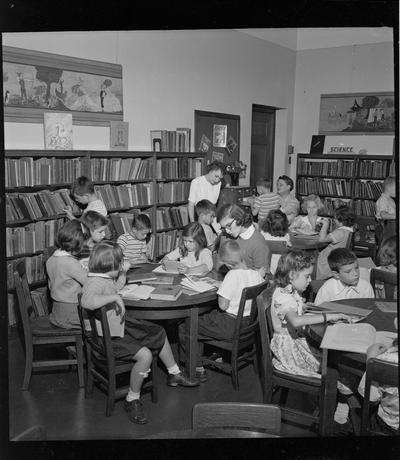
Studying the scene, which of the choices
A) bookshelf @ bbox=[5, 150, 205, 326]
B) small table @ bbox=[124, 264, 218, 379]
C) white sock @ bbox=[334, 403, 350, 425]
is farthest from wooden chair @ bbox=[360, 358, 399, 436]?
bookshelf @ bbox=[5, 150, 205, 326]

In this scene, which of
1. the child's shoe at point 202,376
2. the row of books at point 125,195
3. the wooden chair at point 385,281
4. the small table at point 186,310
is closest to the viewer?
the small table at point 186,310

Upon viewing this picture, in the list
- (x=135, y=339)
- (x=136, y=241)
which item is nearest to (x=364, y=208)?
(x=136, y=241)

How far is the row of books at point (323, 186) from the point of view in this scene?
7590mm

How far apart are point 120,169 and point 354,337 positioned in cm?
369

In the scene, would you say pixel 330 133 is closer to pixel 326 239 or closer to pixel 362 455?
pixel 326 239

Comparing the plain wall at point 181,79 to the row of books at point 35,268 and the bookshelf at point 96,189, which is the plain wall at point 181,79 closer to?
the bookshelf at point 96,189

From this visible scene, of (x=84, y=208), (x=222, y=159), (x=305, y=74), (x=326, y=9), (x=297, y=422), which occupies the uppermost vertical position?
(x=305, y=74)

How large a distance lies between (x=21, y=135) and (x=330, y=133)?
529 centimetres

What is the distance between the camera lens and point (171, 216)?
6062 millimetres

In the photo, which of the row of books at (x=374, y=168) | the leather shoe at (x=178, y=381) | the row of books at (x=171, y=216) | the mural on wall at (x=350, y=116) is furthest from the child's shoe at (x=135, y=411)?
the mural on wall at (x=350, y=116)

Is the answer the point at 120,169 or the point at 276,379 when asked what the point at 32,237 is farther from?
the point at 276,379

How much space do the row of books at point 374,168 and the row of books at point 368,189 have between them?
0.13 metres

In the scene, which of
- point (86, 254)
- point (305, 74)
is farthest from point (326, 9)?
point (305, 74)

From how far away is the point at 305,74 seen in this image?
7652 millimetres
